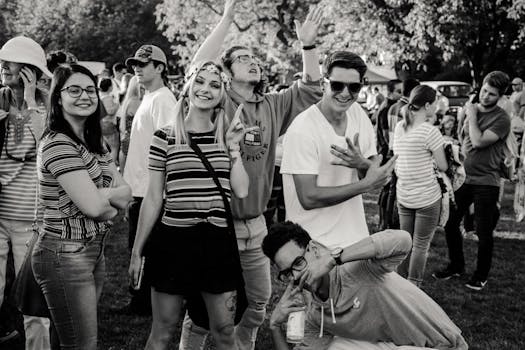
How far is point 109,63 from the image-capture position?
152 feet

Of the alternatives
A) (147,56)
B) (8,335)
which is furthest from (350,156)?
(8,335)

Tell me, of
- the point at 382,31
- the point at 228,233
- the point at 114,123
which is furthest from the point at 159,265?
the point at 382,31

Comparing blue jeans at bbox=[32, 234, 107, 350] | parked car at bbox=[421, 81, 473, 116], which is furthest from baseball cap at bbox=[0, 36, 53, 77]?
parked car at bbox=[421, 81, 473, 116]

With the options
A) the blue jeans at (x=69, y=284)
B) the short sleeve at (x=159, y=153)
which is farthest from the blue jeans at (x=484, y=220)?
the blue jeans at (x=69, y=284)

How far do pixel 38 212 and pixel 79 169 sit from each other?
0.39 m

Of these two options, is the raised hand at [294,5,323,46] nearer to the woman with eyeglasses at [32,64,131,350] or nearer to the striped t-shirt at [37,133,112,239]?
the woman with eyeglasses at [32,64,131,350]

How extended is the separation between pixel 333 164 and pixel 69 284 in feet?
4.77

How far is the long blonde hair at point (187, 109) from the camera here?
3302 mm

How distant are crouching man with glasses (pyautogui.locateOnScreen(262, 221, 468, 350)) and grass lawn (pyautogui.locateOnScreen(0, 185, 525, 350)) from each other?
5.96ft

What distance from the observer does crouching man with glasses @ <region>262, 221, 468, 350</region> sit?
2861 millimetres

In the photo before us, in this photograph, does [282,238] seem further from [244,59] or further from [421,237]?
[421,237]

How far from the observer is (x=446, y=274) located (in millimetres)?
6664

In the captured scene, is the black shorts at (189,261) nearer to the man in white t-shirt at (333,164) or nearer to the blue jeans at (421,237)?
the man in white t-shirt at (333,164)

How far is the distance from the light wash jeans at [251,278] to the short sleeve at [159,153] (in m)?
0.76
